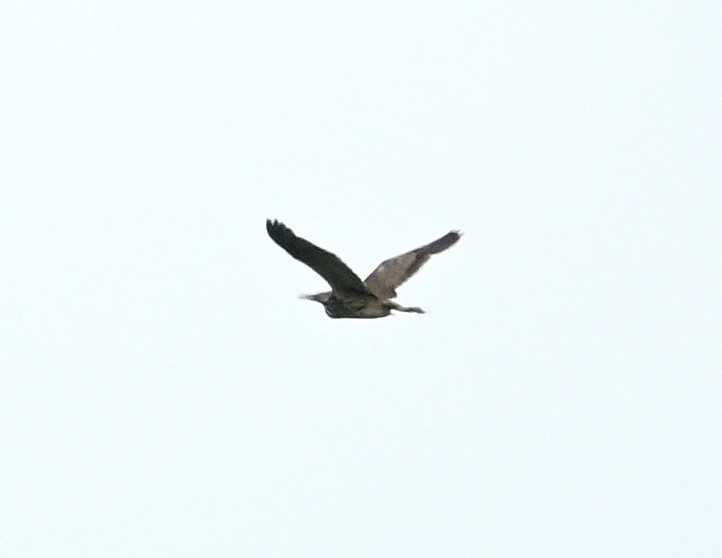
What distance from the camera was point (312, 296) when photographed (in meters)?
24.3

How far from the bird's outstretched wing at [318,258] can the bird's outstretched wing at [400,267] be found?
1.08 m

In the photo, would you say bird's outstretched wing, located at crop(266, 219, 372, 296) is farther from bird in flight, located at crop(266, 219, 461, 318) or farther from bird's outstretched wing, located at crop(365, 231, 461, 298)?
bird's outstretched wing, located at crop(365, 231, 461, 298)

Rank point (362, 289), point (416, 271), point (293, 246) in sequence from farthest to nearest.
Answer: point (416, 271), point (362, 289), point (293, 246)

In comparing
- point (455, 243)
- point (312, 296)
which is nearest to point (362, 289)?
point (312, 296)

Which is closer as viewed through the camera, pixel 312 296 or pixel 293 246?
pixel 293 246

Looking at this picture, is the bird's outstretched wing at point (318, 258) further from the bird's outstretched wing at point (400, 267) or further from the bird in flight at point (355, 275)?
the bird's outstretched wing at point (400, 267)

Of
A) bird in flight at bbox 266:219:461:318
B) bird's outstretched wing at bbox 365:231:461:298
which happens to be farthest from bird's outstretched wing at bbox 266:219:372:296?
bird's outstretched wing at bbox 365:231:461:298

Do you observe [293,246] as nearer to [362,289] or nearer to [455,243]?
[362,289]

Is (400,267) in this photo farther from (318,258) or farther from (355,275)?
(318,258)

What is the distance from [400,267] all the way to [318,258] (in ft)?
10.6

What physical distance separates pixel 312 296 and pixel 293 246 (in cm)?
A: 242

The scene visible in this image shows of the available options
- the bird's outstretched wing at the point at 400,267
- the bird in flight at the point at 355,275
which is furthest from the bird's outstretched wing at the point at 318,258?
the bird's outstretched wing at the point at 400,267

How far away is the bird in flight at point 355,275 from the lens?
2197cm

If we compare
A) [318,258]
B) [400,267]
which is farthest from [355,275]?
[400,267]
